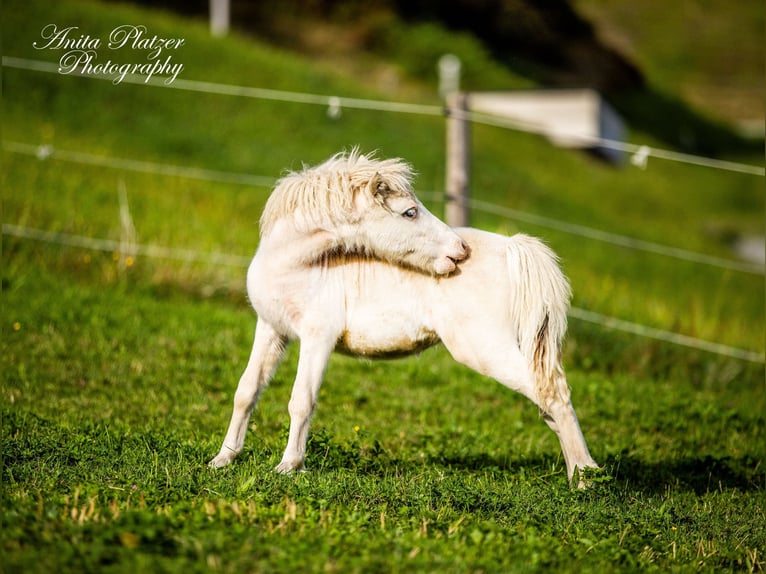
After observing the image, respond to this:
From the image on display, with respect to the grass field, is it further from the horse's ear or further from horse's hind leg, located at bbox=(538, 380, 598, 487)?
the horse's ear

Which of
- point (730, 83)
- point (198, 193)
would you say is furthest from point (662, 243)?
point (730, 83)

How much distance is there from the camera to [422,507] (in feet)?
14.0

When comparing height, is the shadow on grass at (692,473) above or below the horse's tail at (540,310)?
below

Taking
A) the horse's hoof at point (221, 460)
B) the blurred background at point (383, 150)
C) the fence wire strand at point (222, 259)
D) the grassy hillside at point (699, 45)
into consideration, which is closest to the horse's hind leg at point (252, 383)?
the horse's hoof at point (221, 460)

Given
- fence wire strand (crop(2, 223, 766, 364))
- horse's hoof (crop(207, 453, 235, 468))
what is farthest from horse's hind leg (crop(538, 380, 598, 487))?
fence wire strand (crop(2, 223, 766, 364))

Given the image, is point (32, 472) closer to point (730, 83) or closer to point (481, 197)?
point (481, 197)

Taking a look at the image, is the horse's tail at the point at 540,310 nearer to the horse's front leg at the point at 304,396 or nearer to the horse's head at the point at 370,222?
→ the horse's head at the point at 370,222

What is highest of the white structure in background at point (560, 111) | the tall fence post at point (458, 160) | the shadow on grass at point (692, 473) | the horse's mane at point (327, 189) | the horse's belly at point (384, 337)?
the white structure in background at point (560, 111)

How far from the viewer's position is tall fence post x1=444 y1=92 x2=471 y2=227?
336 inches

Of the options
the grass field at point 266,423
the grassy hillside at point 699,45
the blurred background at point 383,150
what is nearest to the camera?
the grass field at point 266,423

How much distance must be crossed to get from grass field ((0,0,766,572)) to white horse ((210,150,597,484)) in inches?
19.5

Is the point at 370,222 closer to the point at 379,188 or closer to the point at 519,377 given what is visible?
the point at 379,188

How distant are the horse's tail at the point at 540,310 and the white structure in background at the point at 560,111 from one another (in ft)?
55.1

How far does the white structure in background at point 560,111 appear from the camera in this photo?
71.8 feet
